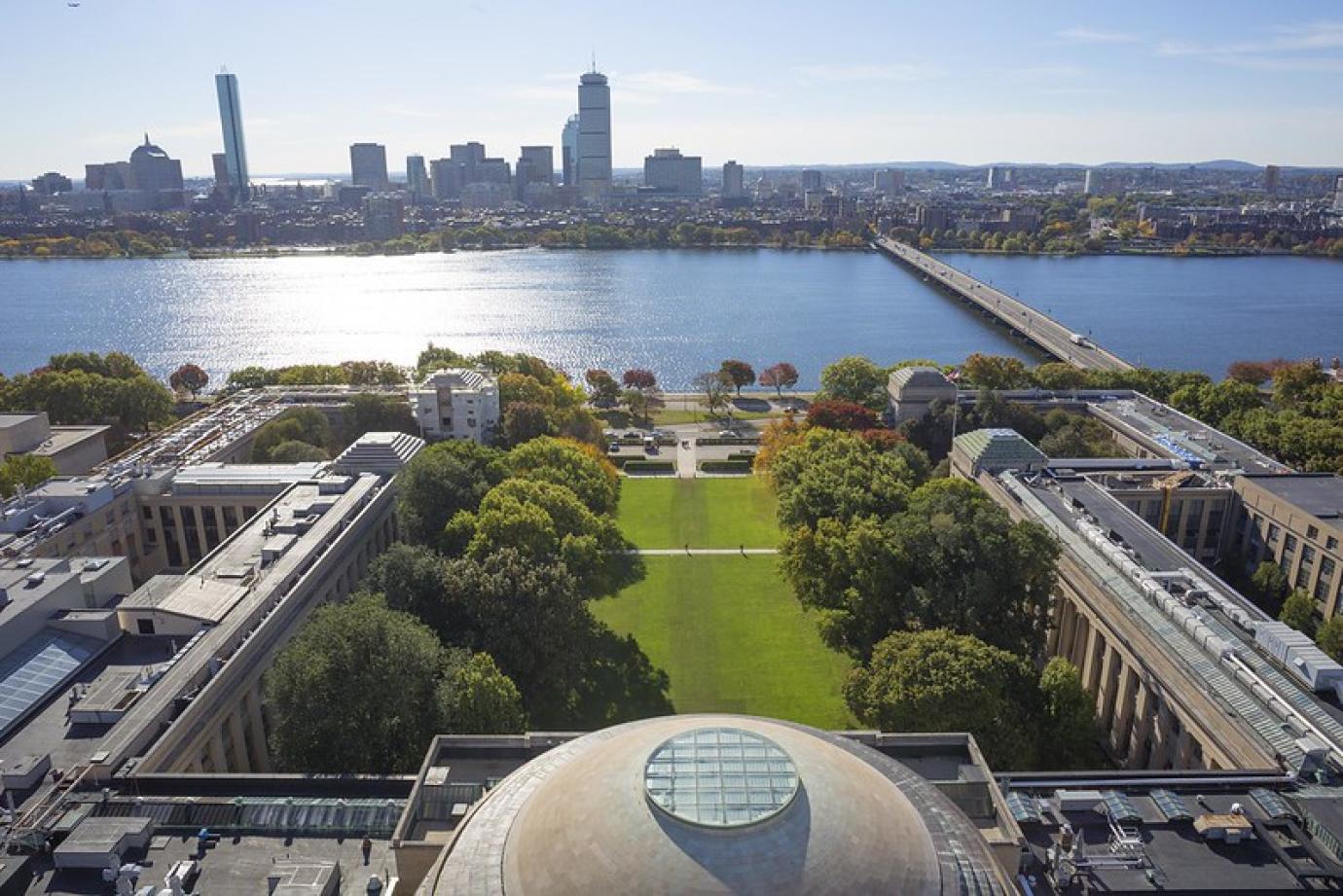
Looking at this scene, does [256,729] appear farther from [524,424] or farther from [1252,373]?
[1252,373]

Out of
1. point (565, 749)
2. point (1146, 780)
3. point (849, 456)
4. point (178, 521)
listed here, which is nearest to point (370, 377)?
point (178, 521)

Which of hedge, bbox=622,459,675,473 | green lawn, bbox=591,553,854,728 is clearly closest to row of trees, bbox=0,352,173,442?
hedge, bbox=622,459,675,473

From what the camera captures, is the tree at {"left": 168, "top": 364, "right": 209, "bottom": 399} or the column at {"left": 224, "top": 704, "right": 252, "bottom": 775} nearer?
the column at {"left": 224, "top": 704, "right": 252, "bottom": 775}

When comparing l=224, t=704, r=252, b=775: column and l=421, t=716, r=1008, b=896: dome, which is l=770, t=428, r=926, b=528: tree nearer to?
l=421, t=716, r=1008, b=896: dome

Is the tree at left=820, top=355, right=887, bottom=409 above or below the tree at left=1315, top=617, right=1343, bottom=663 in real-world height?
above

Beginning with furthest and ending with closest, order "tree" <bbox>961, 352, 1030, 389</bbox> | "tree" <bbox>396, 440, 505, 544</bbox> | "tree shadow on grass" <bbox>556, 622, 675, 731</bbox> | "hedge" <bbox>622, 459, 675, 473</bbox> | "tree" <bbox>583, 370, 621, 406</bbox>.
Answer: "tree" <bbox>583, 370, 621, 406</bbox> → "tree" <bbox>961, 352, 1030, 389</bbox> → "hedge" <bbox>622, 459, 675, 473</bbox> → "tree" <bbox>396, 440, 505, 544</bbox> → "tree shadow on grass" <bbox>556, 622, 675, 731</bbox>

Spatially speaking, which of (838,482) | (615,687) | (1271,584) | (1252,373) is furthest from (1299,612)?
(1252,373)

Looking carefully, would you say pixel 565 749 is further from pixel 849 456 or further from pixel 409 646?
pixel 849 456

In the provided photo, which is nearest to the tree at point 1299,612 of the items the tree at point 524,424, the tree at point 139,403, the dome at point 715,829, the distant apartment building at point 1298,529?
the distant apartment building at point 1298,529
